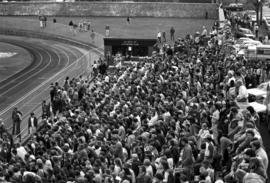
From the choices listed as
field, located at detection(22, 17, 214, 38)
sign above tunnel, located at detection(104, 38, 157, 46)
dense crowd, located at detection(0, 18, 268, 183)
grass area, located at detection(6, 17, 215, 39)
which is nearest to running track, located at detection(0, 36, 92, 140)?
dense crowd, located at detection(0, 18, 268, 183)

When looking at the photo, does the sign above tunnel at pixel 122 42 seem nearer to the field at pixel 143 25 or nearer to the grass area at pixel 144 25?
the field at pixel 143 25

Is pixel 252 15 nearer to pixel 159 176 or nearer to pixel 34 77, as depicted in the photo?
pixel 34 77

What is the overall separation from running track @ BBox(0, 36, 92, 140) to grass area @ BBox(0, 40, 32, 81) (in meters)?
0.56

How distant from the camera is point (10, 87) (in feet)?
137

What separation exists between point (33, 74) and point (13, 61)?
283 inches

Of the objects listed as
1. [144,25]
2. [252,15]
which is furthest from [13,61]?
[252,15]

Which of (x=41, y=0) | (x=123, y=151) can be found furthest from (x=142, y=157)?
(x=41, y=0)

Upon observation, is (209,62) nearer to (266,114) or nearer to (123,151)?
(266,114)

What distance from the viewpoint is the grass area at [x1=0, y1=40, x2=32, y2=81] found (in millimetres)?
47725

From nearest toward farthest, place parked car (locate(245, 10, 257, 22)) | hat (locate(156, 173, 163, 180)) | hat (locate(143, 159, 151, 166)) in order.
Answer: hat (locate(156, 173, 163, 180)) < hat (locate(143, 159, 151, 166)) < parked car (locate(245, 10, 257, 22))

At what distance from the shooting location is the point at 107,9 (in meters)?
73.1

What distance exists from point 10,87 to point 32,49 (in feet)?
58.4

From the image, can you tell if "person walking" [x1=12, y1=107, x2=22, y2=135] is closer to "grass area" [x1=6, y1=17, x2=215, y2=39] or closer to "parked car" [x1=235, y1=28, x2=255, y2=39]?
"parked car" [x1=235, y1=28, x2=255, y2=39]

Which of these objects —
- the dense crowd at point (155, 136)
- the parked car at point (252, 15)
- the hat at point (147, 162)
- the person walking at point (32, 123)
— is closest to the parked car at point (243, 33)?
the parked car at point (252, 15)
